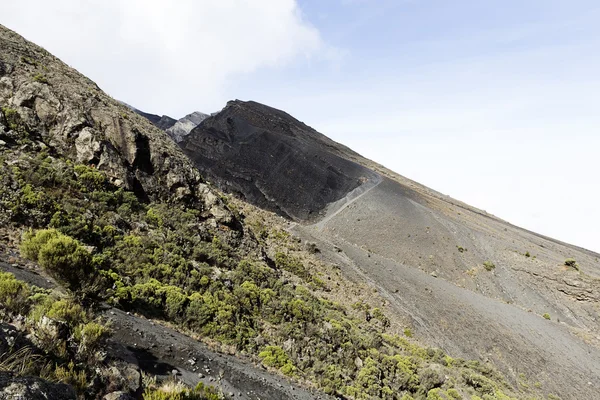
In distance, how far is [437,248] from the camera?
40156 mm

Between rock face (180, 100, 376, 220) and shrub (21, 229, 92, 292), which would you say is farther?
rock face (180, 100, 376, 220)

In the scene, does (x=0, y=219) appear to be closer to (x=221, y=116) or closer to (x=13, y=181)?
(x=13, y=181)

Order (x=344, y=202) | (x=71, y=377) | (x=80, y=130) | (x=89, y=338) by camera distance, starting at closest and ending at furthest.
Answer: (x=71, y=377) → (x=89, y=338) → (x=80, y=130) → (x=344, y=202)

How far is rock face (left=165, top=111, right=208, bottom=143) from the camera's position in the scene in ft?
351

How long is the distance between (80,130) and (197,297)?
449 inches

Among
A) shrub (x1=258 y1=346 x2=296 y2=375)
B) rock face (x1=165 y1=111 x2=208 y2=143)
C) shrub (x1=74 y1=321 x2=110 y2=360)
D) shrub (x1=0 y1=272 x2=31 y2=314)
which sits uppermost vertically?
rock face (x1=165 y1=111 x2=208 y2=143)

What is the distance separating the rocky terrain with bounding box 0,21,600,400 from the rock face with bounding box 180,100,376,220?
55.8 ft

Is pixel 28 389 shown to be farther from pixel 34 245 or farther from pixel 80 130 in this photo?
pixel 80 130

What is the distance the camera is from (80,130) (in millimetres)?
16609

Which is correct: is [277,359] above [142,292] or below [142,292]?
below

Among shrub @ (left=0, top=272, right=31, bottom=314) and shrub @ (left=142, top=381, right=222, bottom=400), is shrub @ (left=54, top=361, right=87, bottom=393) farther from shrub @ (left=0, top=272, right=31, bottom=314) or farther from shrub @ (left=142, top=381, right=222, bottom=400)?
shrub @ (left=0, top=272, right=31, bottom=314)

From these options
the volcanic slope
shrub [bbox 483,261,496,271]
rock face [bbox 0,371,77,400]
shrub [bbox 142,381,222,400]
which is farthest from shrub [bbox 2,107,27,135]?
shrub [bbox 483,261,496,271]

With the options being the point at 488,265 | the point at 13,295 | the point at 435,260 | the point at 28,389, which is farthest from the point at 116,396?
the point at 488,265

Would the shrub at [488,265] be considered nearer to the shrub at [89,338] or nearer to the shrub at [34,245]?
the shrub at [89,338]
